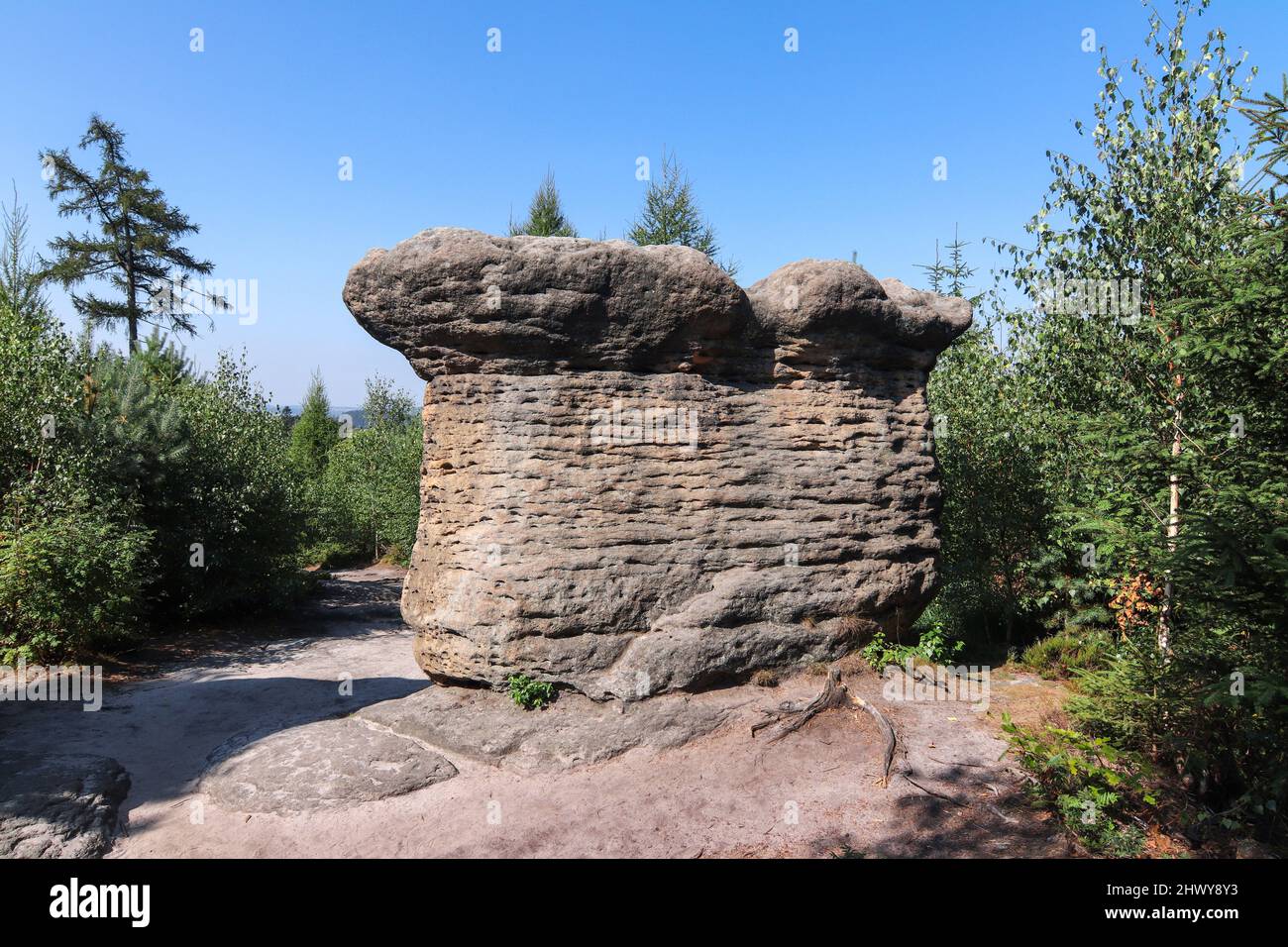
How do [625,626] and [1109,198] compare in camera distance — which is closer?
[625,626]

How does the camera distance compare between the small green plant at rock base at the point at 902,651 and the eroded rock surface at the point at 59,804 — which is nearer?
the eroded rock surface at the point at 59,804

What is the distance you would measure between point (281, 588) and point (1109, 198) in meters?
16.3

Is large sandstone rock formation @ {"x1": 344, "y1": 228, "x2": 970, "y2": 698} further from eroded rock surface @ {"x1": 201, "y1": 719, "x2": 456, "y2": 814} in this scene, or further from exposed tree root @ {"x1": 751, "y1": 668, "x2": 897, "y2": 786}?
eroded rock surface @ {"x1": 201, "y1": 719, "x2": 456, "y2": 814}

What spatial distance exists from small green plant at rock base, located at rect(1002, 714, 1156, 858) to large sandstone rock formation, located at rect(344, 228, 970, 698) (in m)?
2.63

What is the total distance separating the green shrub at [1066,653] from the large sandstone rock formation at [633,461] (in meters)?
2.96

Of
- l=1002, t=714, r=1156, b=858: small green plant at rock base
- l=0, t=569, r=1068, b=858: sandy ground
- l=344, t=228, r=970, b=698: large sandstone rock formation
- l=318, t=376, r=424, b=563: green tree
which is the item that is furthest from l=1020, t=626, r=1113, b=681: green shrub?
l=318, t=376, r=424, b=563: green tree

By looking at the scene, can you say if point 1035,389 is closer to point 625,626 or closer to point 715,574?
point 715,574

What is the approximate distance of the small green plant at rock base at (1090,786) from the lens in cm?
645

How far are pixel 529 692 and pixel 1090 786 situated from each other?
18.0 ft

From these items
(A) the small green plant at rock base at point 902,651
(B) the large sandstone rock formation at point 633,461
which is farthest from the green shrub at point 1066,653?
(B) the large sandstone rock formation at point 633,461

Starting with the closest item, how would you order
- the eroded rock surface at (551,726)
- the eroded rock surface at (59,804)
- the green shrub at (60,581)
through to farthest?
the eroded rock surface at (59,804) → the eroded rock surface at (551,726) → the green shrub at (60,581)

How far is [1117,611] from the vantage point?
1118cm

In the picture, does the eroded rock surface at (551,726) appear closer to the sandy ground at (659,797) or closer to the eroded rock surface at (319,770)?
the sandy ground at (659,797)
